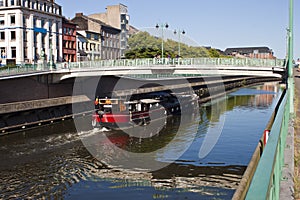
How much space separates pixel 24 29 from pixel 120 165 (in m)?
37.9

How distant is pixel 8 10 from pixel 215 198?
4558 centimetres

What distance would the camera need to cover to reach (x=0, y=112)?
2816 cm

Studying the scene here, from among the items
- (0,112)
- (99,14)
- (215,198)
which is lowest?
(215,198)

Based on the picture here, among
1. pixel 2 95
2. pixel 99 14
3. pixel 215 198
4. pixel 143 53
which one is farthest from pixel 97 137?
pixel 99 14

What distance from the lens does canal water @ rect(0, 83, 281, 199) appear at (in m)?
17.1

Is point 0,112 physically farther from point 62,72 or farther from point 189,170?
point 189,170

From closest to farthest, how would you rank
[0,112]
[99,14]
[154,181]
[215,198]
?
[215,198]
[154,181]
[0,112]
[99,14]

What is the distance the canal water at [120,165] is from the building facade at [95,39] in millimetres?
37248

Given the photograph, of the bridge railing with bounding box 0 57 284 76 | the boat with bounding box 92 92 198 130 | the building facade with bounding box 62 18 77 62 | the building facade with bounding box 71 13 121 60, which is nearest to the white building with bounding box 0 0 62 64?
the building facade with bounding box 62 18 77 62

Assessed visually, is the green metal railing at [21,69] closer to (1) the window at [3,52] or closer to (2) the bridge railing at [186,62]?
(2) the bridge railing at [186,62]

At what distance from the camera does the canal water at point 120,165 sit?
1706 centimetres

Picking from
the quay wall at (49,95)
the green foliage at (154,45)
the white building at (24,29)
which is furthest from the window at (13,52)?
the green foliage at (154,45)

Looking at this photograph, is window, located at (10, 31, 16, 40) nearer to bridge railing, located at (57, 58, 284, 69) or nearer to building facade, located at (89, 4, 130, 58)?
bridge railing, located at (57, 58, 284, 69)

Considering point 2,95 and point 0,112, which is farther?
point 2,95
